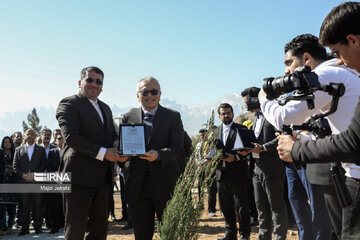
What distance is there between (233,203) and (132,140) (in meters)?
3.49

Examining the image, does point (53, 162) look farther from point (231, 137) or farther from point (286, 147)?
point (286, 147)

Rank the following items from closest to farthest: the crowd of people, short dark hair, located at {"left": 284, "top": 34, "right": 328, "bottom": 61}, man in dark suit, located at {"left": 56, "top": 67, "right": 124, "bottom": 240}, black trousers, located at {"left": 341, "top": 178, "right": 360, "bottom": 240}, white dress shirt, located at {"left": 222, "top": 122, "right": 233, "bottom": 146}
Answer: black trousers, located at {"left": 341, "top": 178, "right": 360, "bottom": 240} < the crowd of people < short dark hair, located at {"left": 284, "top": 34, "right": 328, "bottom": 61} < man in dark suit, located at {"left": 56, "top": 67, "right": 124, "bottom": 240} < white dress shirt, located at {"left": 222, "top": 122, "right": 233, "bottom": 146}

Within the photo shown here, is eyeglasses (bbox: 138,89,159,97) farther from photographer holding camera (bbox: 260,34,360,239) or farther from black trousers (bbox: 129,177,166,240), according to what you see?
photographer holding camera (bbox: 260,34,360,239)

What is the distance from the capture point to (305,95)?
7.55ft

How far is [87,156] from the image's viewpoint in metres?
4.28

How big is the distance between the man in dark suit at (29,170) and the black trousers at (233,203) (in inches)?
204

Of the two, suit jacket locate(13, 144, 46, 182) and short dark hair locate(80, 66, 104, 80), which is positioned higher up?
short dark hair locate(80, 66, 104, 80)

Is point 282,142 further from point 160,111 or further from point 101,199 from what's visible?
point 101,199

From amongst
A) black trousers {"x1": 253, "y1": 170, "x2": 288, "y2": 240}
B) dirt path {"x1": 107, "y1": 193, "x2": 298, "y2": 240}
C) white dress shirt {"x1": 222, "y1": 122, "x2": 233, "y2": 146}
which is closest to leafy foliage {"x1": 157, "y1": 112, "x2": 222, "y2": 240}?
black trousers {"x1": 253, "y1": 170, "x2": 288, "y2": 240}

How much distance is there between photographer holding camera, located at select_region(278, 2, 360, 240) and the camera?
1.95m

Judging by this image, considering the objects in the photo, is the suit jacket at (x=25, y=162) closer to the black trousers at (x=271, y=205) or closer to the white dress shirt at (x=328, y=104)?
the black trousers at (x=271, y=205)

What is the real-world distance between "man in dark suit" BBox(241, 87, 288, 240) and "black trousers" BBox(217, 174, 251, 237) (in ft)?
2.40

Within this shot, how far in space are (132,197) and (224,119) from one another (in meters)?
3.69

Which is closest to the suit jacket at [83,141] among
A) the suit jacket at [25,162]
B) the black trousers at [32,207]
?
the suit jacket at [25,162]
